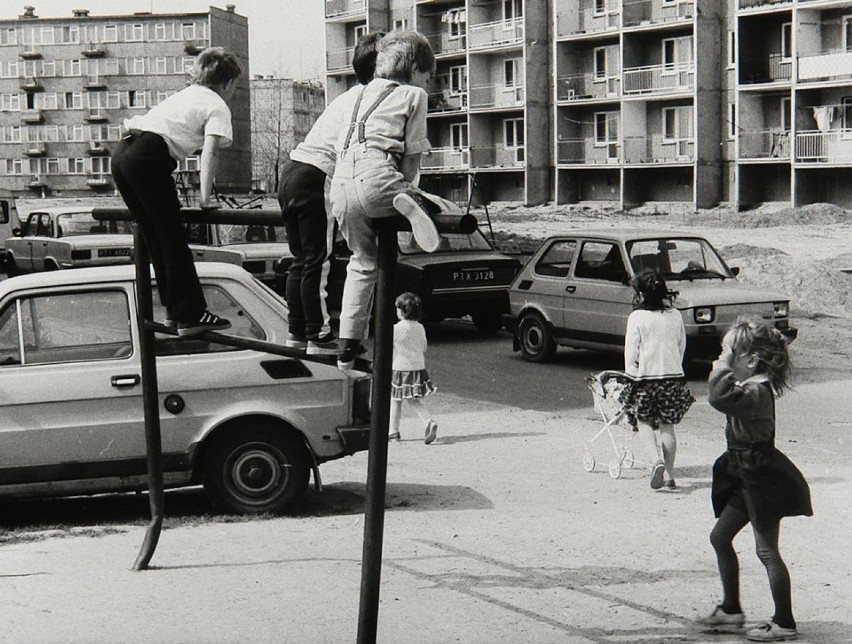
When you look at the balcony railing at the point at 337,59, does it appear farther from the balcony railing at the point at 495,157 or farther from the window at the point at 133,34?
the window at the point at 133,34

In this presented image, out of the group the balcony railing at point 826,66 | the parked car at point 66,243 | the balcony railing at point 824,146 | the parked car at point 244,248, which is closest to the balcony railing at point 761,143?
the balcony railing at point 824,146

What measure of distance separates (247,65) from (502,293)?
9670 cm

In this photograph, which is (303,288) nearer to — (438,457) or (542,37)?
(438,457)


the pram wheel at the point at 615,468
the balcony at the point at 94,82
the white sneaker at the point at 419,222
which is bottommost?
the pram wheel at the point at 615,468

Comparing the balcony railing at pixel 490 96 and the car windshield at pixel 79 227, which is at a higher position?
the balcony railing at pixel 490 96

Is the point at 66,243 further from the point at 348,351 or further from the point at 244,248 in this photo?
the point at 348,351

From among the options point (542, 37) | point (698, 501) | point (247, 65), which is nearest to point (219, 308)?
point (698, 501)

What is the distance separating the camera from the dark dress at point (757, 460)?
6.29 metres

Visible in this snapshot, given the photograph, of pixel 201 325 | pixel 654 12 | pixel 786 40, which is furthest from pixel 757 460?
pixel 654 12

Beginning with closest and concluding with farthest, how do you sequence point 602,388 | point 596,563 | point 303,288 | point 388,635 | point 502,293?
point 303,288 → point 388,635 → point 596,563 → point 602,388 → point 502,293

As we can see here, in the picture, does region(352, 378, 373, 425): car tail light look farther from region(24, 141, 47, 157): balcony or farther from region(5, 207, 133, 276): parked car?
region(24, 141, 47, 157): balcony

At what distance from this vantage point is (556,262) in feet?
59.4

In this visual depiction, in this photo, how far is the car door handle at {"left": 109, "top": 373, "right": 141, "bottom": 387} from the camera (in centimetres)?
873

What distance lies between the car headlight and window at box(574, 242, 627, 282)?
4.14 ft
